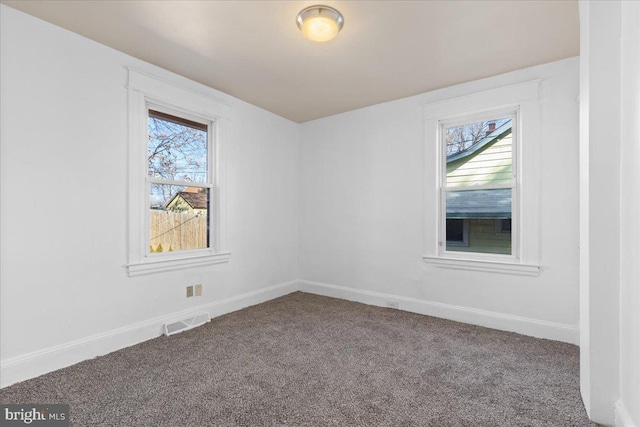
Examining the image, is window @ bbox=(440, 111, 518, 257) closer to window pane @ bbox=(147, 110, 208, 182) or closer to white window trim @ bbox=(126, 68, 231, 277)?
white window trim @ bbox=(126, 68, 231, 277)

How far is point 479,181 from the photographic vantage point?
10.9 feet

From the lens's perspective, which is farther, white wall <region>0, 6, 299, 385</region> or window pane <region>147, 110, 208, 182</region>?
window pane <region>147, 110, 208, 182</region>

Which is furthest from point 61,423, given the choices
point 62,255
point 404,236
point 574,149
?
point 574,149

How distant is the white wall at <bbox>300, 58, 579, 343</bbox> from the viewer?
2783mm

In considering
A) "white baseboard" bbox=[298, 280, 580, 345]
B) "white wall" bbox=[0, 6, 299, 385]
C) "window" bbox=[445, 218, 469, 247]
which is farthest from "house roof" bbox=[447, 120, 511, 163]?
"white wall" bbox=[0, 6, 299, 385]

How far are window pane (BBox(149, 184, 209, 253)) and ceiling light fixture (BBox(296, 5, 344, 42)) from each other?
77.9 inches

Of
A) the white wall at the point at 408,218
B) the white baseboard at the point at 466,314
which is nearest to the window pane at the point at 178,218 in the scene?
the white wall at the point at 408,218

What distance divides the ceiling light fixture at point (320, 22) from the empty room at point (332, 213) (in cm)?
1

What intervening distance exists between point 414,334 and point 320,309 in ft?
3.88

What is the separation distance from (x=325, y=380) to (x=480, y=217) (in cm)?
232

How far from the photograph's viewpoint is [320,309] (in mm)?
3707

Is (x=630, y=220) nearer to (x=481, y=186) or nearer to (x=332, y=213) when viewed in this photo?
(x=481, y=186)

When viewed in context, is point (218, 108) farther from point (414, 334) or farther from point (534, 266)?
point (534, 266)

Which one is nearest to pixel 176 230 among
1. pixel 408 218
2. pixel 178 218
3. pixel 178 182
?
pixel 178 218
